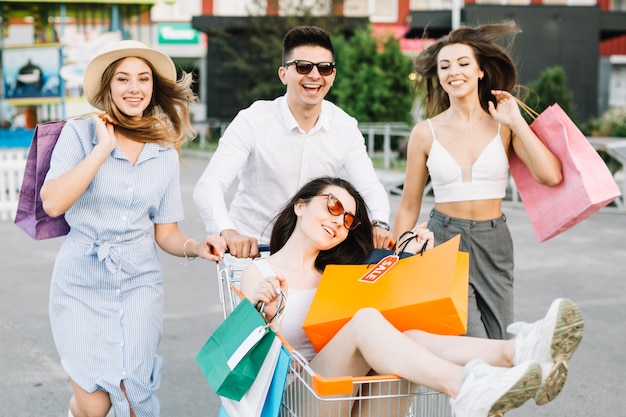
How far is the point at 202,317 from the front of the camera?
23.1 feet

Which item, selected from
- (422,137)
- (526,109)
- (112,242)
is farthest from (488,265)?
(112,242)

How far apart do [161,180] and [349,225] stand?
34.4 inches

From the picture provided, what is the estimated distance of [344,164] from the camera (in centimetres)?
457

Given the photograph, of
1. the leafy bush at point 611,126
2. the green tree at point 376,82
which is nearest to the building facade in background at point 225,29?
the green tree at point 376,82

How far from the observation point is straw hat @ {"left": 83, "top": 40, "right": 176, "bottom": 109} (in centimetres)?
374

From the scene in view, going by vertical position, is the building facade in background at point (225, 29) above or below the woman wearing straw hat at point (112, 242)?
above

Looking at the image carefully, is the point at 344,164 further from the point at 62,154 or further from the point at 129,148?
the point at 62,154

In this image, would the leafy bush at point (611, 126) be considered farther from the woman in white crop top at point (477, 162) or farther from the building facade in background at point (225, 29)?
the woman in white crop top at point (477, 162)

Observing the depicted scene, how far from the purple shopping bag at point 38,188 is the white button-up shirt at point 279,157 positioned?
2.62 feet

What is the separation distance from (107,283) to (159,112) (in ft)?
Result: 2.95

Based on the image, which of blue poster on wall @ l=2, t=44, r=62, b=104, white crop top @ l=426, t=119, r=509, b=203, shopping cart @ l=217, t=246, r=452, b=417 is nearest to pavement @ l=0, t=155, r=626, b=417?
white crop top @ l=426, t=119, r=509, b=203

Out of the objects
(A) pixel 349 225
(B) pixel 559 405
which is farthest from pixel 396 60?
(A) pixel 349 225

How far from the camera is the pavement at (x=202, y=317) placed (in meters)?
5.22

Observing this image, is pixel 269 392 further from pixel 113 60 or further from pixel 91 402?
pixel 113 60
